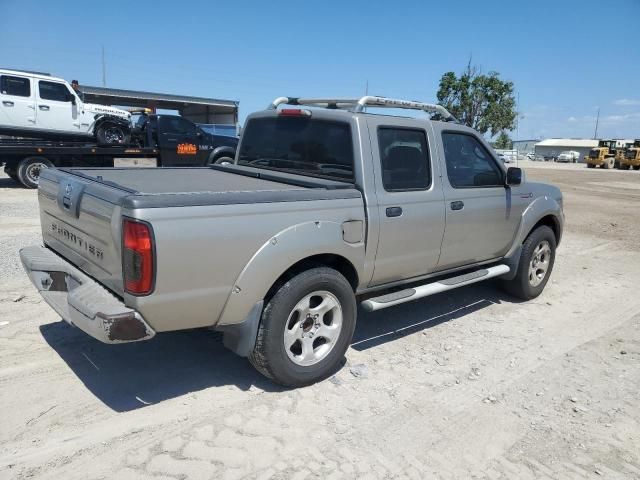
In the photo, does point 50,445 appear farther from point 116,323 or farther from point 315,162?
point 315,162

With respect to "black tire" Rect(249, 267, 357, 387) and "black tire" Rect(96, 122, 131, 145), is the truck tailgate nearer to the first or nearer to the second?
"black tire" Rect(249, 267, 357, 387)

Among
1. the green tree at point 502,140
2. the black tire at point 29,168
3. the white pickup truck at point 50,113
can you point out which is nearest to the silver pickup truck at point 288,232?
the black tire at point 29,168

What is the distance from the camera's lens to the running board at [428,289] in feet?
13.1

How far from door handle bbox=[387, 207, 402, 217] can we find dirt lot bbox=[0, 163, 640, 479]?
3.88ft

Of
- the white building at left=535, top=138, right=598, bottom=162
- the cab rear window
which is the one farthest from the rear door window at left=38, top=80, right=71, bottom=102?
the white building at left=535, top=138, right=598, bottom=162

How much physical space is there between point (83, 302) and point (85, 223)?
53 centimetres

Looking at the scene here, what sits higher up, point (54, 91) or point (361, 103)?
point (54, 91)

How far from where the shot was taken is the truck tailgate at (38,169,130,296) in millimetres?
2951

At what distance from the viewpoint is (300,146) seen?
4.38m

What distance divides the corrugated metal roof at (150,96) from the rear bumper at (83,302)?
84.2ft

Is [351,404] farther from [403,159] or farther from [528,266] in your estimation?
[528,266]

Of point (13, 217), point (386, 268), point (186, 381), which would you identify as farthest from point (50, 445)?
point (13, 217)

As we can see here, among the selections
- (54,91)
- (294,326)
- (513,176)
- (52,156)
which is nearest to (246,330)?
(294,326)

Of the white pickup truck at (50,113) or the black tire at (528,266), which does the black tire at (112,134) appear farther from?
the black tire at (528,266)
